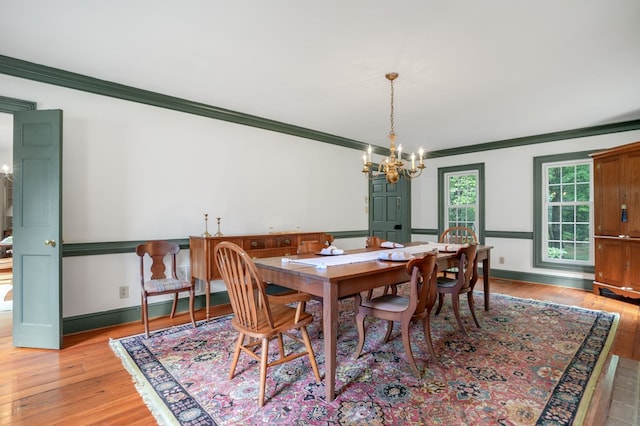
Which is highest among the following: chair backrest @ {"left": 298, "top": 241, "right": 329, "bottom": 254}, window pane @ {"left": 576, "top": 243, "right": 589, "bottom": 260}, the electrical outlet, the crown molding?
the crown molding

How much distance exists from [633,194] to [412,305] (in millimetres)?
3955

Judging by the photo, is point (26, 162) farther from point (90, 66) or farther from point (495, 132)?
point (495, 132)

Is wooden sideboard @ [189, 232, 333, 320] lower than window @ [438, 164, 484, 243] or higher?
lower

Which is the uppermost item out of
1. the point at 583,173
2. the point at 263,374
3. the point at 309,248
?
the point at 583,173

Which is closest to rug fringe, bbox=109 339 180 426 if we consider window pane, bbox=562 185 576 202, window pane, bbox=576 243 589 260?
window pane, bbox=576 243 589 260

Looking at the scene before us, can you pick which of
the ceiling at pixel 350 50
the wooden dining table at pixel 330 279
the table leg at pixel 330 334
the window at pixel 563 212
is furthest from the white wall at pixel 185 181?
the table leg at pixel 330 334

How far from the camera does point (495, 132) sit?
5.14 meters

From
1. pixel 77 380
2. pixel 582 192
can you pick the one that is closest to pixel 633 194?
pixel 582 192

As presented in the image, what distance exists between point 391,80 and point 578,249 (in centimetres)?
433

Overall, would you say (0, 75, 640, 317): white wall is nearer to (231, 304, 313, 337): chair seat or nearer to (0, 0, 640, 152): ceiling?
(0, 0, 640, 152): ceiling

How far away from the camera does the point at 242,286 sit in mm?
1904

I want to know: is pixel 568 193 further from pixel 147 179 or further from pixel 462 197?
pixel 147 179

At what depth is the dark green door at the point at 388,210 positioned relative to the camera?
6336 mm

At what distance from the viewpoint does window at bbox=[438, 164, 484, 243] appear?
5992mm
